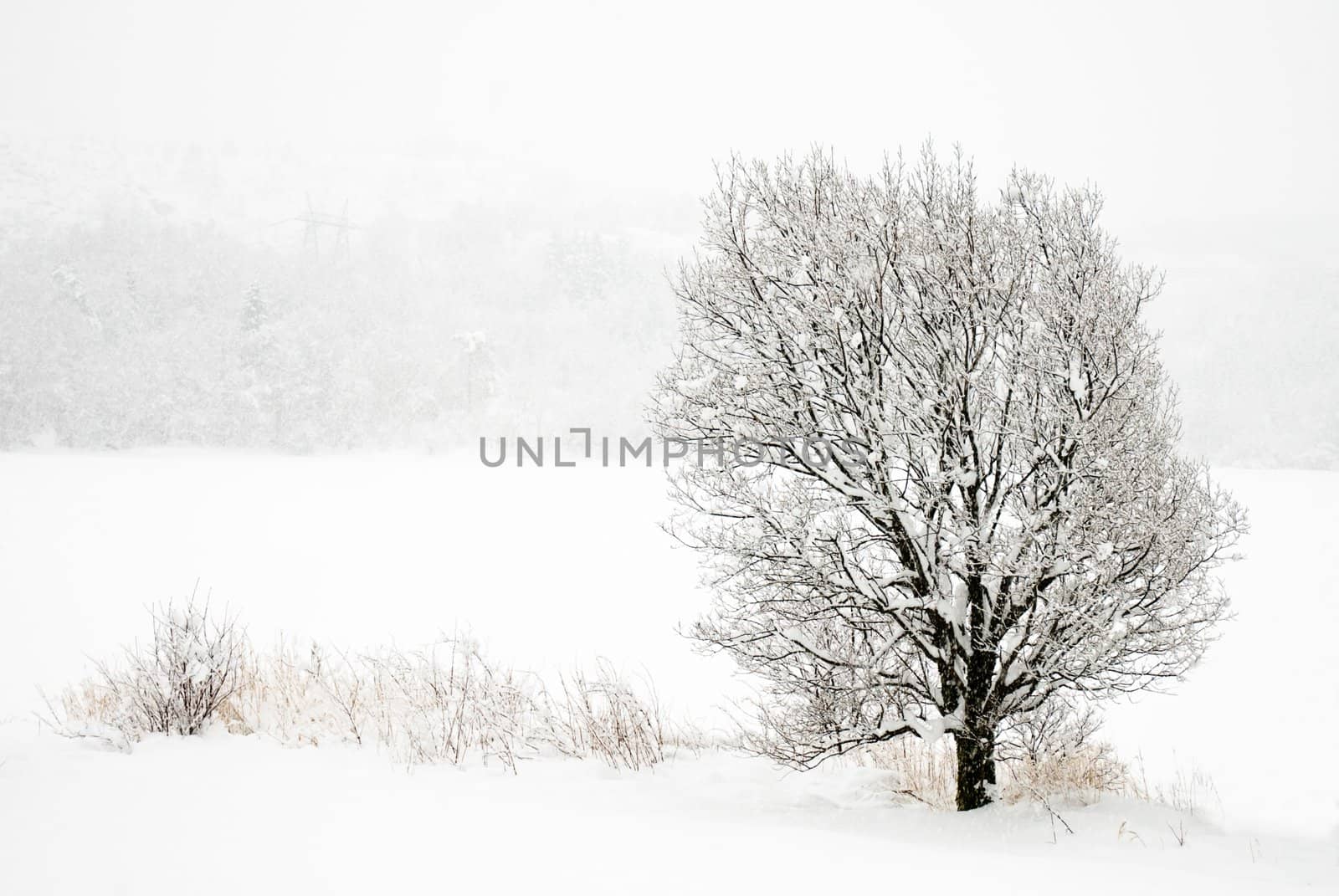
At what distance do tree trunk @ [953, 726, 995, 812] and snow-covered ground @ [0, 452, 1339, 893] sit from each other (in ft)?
1.14

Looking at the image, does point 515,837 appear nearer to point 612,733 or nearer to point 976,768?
point 612,733

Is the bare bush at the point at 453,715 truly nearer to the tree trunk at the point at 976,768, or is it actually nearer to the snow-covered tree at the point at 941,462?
the snow-covered tree at the point at 941,462

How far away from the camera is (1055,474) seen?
5902mm

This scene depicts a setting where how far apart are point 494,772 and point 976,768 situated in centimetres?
364

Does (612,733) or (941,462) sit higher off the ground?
(941,462)

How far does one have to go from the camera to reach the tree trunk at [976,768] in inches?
240

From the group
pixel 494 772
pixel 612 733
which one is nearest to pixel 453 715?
pixel 494 772

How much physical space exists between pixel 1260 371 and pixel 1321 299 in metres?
13.1

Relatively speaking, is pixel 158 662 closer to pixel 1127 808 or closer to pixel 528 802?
pixel 528 802

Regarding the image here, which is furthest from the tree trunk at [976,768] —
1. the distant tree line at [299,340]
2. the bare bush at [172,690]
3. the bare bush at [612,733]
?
the distant tree line at [299,340]

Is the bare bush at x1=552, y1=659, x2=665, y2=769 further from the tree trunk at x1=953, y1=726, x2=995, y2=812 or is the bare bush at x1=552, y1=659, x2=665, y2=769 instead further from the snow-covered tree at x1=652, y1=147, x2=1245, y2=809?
the tree trunk at x1=953, y1=726, x2=995, y2=812

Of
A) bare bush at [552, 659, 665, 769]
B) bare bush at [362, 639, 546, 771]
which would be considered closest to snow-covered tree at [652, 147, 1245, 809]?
bare bush at [552, 659, 665, 769]

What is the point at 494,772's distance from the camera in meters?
6.20

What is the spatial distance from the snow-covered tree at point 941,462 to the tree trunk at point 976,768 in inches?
0.7
